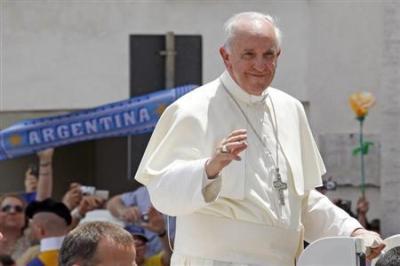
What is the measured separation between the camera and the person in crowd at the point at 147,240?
28.0 ft

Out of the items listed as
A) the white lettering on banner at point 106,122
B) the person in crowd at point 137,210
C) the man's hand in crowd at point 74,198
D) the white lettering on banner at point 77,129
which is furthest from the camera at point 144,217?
the white lettering on banner at point 77,129

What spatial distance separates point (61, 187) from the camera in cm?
1152

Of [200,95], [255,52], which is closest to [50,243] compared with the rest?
[200,95]

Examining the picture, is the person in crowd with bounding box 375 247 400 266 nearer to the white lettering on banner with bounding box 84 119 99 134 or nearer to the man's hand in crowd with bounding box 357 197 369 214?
the white lettering on banner with bounding box 84 119 99 134

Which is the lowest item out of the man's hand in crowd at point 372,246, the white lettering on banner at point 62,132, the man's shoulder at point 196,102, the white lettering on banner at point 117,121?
the white lettering on banner at point 62,132

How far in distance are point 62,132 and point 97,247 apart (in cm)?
592

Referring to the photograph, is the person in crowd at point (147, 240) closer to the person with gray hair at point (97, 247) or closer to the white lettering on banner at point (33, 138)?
the white lettering on banner at point (33, 138)

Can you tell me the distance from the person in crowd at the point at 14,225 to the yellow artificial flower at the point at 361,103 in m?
3.10

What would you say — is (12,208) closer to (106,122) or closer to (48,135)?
(48,135)

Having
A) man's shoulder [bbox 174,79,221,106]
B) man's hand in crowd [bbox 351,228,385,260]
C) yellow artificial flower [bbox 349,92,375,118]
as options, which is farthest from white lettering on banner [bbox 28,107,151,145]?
man's hand in crowd [bbox 351,228,385,260]

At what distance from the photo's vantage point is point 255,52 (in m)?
4.70

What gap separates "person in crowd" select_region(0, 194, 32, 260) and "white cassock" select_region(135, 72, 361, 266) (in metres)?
4.00

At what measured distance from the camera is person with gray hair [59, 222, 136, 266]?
151 inches

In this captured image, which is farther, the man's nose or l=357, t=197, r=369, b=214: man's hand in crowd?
l=357, t=197, r=369, b=214: man's hand in crowd
